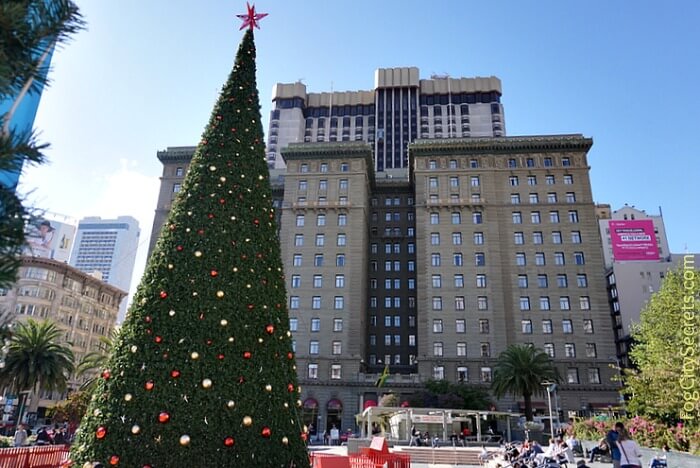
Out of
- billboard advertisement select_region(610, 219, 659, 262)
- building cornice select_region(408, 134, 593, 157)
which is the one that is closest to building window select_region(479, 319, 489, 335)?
building cornice select_region(408, 134, 593, 157)

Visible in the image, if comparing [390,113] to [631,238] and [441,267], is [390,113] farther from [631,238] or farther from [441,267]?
[441,267]

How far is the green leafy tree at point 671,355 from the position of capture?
23.3 m

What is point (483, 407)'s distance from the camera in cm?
4897

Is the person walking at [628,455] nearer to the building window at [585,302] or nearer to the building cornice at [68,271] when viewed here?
the building window at [585,302]

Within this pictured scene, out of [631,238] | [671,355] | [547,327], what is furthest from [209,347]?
[631,238]

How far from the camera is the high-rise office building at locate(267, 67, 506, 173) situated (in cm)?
11169

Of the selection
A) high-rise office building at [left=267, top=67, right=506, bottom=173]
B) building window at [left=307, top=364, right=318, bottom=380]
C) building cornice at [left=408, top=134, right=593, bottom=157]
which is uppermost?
high-rise office building at [left=267, top=67, right=506, bottom=173]

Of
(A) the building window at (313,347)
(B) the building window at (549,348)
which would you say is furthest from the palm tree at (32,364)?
(B) the building window at (549,348)

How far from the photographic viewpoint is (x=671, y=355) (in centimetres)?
2752

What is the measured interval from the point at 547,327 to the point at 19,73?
61.6 m

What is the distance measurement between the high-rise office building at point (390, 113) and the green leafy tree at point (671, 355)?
264 feet

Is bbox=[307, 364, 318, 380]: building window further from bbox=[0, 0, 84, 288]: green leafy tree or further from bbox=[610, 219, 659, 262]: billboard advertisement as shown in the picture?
bbox=[0, 0, 84, 288]: green leafy tree

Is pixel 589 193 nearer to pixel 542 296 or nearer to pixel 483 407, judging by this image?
pixel 542 296

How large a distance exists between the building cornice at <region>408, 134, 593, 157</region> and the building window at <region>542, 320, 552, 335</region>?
2435 cm
